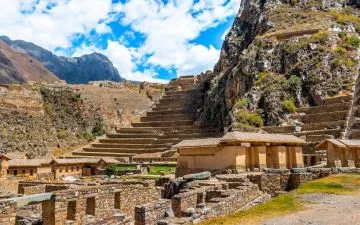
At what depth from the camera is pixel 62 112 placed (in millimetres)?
79875

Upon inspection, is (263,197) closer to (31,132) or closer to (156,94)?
(31,132)

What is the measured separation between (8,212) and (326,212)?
23.1 ft

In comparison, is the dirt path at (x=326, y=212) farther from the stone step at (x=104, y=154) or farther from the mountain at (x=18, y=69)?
the mountain at (x=18, y=69)

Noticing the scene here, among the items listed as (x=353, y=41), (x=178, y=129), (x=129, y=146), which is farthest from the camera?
(x=178, y=129)

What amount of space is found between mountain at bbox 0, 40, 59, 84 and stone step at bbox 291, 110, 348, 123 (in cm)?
11921

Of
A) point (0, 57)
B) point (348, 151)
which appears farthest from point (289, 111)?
point (0, 57)

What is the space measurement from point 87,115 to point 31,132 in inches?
592

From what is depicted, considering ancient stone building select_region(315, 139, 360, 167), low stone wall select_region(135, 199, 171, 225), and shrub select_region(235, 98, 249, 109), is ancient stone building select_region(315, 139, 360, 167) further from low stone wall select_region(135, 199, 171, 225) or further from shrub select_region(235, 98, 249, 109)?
shrub select_region(235, 98, 249, 109)

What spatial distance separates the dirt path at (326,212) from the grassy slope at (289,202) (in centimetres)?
32

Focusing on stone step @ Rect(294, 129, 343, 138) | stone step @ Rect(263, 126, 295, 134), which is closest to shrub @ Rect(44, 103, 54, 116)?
stone step @ Rect(263, 126, 295, 134)

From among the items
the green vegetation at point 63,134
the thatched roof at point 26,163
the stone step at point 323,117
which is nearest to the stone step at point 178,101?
the green vegetation at point 63,134

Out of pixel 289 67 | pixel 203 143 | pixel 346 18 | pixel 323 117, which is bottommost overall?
pixel 203 143

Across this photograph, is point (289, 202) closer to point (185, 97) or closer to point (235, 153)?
point (235, 153)

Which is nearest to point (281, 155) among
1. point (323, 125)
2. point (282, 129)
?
point (323, 125)
